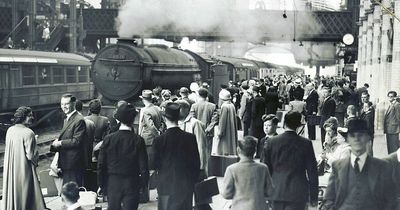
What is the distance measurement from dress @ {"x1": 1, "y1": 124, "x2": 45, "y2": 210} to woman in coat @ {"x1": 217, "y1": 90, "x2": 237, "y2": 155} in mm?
4955

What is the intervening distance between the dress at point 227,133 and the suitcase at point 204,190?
472cm

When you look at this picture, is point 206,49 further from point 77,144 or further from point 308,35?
point 77,144

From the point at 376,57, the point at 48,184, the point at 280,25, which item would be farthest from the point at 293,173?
the point at 280,25

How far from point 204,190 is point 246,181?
1394mm

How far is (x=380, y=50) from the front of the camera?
25.0 m

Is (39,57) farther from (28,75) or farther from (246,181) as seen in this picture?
(246,181)

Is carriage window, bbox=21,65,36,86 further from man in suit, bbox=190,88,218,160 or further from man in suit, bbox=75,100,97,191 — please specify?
man in suit, bbox=75,100,97,191

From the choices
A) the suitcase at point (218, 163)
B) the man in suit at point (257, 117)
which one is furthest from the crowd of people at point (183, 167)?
the man in suit at point (257, 117)

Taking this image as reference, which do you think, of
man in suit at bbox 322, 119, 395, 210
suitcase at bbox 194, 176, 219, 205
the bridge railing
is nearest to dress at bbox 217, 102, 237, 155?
suitcase at bbox 194, 176, 219, 205

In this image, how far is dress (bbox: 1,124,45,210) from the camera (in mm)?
7199

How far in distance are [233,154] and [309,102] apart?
529 cm

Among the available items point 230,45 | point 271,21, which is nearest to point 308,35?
point 271,21

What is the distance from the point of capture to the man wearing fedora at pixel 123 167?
631 centimetres

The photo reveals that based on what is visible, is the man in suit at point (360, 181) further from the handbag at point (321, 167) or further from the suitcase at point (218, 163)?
the suitcase at point (218, 163)
